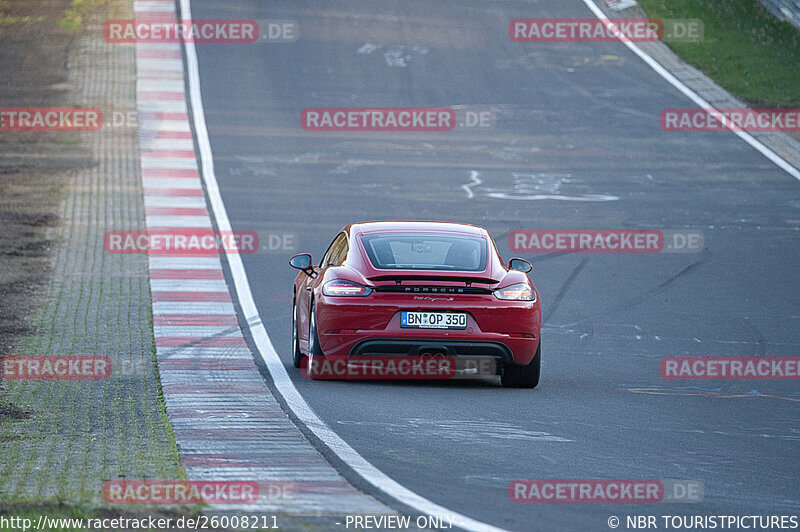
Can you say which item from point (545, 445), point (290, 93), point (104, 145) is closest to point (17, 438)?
point (545, 445)

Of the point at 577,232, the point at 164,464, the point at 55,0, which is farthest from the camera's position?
the point at 55,0

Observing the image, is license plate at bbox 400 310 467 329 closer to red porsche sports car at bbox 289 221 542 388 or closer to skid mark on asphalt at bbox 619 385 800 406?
red porsche sports car at bbox 289 221 542 388

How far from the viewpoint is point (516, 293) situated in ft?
34.5

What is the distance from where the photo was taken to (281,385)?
10359 mm

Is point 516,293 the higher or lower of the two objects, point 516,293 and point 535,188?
the higher

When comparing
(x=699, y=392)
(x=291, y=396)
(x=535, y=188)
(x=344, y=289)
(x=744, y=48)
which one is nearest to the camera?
(x=291, y=396)

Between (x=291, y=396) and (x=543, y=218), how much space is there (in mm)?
10783

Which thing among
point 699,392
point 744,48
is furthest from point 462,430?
point 744,48

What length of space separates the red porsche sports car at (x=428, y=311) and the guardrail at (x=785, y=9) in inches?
972

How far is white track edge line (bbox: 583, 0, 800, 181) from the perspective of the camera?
78.5ft

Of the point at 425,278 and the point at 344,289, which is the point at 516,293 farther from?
the point at 344,289

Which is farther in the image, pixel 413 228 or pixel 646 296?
pixel 646 296

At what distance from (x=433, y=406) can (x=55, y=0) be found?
31961 millimetres

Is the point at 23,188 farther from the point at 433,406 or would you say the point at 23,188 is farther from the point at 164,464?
the point at 164,464
